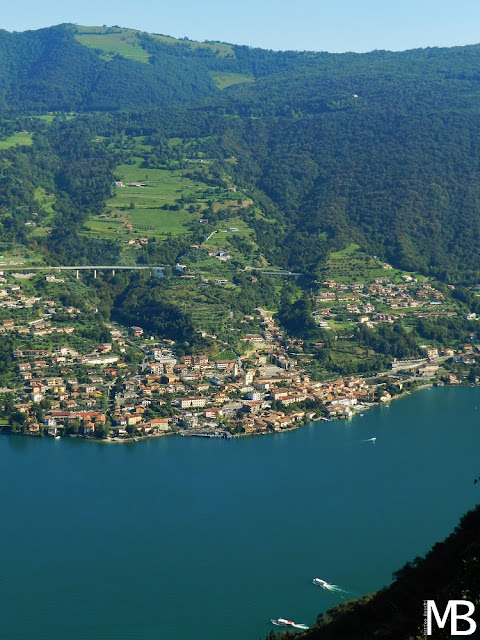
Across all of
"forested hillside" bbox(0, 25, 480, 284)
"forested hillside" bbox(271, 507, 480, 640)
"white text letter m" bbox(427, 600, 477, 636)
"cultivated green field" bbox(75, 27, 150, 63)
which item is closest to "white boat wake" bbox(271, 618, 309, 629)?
"forested hillside" bbox(271, 507, 480, 640)

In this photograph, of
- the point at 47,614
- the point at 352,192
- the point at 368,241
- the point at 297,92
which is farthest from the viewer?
the point at 297,92

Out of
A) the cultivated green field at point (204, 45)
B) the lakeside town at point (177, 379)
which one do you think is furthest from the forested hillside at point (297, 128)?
the lakeside town at point (177, 379)

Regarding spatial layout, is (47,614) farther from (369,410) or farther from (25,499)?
(369,410)

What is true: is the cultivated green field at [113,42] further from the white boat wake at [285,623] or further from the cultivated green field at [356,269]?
the white boat wake at [285,623]

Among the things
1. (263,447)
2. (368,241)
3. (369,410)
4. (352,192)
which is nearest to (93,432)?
(263,447)

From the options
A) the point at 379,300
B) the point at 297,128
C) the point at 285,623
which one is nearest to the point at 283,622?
the point at 285,623
